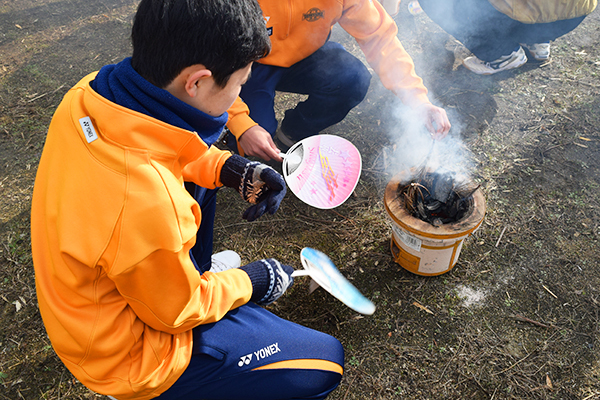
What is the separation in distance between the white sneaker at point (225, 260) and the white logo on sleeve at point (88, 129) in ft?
3.97

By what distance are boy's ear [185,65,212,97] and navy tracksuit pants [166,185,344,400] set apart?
2.90 ft

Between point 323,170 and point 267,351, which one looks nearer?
point 267,351

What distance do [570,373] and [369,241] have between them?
45.8 inches

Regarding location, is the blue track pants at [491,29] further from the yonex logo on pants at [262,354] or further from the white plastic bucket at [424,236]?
the yonex logo on pants at [262,354]

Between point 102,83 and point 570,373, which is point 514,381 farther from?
point 102,83

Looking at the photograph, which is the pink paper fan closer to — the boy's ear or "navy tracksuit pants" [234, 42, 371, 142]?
"navy tracksuit pants" [234, 42, 371, 142]

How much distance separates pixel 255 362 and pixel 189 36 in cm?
116

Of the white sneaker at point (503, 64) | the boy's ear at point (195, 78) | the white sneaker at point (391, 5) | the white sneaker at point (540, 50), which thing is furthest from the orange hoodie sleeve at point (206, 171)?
the white sneaker at point (540, 50)

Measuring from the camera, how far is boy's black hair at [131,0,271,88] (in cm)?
113

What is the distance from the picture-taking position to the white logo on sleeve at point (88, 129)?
115cm

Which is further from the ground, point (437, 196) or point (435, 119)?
point (435, 119)

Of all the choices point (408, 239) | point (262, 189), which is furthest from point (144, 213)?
point (408, 239)

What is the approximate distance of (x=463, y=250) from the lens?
7.65 ft

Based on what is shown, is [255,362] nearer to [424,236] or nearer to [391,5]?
[424,236]
